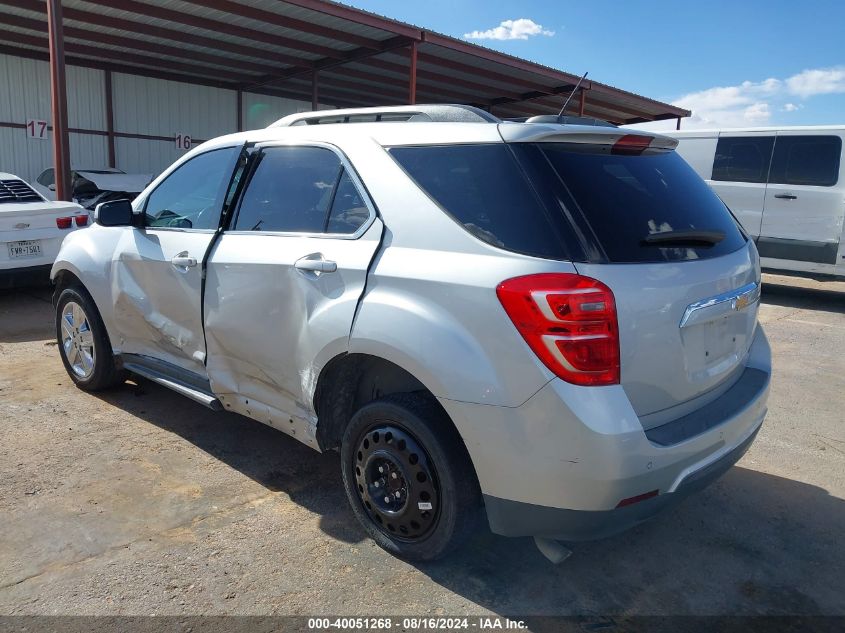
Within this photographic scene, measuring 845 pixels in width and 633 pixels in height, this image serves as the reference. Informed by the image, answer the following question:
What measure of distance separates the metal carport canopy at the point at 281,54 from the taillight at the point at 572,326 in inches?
369

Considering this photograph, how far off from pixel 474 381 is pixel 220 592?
1.27m

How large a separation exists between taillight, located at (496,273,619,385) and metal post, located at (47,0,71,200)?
914 centimetres

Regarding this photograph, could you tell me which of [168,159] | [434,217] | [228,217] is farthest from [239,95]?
[434,217]

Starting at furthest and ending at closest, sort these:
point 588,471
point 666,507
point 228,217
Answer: point 228,217 < point 666,507 < point 588,471

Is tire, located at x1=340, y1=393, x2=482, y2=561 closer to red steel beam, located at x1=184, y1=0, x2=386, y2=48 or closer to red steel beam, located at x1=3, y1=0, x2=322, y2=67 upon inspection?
red steel beam, located at x1=184, y1=0, x2=386, y2=48

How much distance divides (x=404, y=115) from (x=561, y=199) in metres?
1.00

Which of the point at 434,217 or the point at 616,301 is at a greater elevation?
the point at 434,217

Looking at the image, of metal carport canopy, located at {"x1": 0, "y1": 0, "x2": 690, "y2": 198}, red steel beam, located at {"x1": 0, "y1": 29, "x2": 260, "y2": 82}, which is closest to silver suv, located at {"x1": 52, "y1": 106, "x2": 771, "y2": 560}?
metal carport canopy, located at {"x1": 0, "y1": 0, "x2": 690, "y2": 198}

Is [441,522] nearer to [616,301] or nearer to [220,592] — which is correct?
[220,592]

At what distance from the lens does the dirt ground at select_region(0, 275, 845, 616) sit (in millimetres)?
2508

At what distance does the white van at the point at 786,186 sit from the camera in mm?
8688

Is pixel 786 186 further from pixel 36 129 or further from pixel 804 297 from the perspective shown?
pixel 36 129

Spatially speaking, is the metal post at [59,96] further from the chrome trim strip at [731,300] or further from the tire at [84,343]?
the chrome trim strip at [731,300]

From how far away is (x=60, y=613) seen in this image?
7.82ft
